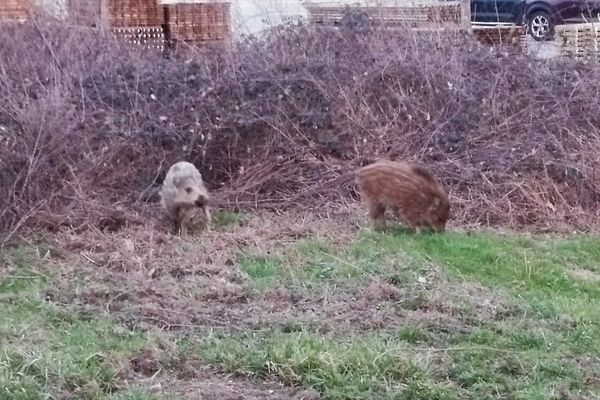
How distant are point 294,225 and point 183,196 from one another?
108 cm

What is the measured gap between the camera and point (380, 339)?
258 inches

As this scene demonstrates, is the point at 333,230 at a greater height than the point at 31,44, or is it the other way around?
the point at 31,44

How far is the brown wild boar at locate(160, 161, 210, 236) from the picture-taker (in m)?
9.67

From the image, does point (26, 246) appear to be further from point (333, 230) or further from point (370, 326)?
point (370, 326)

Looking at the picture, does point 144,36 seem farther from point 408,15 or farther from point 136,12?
point 408,15

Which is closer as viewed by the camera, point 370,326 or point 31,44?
point 370,326

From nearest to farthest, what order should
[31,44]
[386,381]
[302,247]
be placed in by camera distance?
[386,381], [302,247], [31,44]

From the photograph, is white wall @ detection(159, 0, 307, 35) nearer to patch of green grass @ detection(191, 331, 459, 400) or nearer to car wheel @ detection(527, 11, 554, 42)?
car wheel @ detection(527, 11, 554, 42)

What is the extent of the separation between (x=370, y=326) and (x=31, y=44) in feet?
23.3

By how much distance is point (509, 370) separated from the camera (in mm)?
6141

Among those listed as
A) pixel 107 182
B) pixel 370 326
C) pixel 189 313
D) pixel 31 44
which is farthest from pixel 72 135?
pixel 370 326

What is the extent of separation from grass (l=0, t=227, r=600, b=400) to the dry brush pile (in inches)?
72.9

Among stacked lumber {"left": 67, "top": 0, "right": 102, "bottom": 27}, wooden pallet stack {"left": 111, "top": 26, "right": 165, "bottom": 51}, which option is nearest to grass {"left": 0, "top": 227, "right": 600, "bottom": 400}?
wooden pallet stack {"left": 111, "top": 26, "right": 165, "bottom": 51}

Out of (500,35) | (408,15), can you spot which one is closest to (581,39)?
(500,35)
